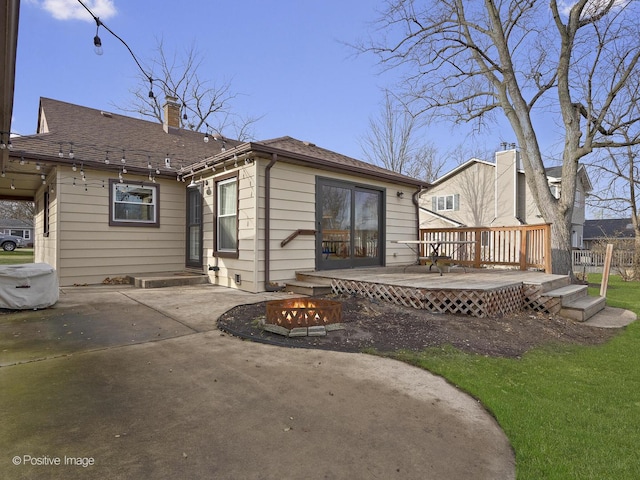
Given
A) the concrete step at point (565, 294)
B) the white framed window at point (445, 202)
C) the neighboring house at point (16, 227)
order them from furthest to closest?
the neighboring house at point (16, 227), the white framed window at point (445, 202), the concrete step at point (565, 294)

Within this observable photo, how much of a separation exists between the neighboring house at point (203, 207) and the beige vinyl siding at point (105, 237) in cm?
2

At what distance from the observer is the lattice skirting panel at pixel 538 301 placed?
5.66 meters

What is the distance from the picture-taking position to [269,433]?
1.98 meters

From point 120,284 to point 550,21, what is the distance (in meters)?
14.4

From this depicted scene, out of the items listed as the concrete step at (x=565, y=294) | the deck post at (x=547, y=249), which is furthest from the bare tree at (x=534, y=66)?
the concrete step at (x=565, y=294)

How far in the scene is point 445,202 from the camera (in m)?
23.4

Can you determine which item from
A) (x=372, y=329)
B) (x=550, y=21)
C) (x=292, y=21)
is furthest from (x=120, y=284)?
(x=550, y=21)

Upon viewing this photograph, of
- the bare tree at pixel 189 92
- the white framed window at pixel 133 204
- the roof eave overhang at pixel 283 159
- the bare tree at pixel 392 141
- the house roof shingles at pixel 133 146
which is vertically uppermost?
the bare tree at pixel 189 92

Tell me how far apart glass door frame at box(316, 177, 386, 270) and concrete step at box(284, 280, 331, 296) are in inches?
34.4

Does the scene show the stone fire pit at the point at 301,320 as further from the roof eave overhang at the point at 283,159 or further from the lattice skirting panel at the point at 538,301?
the lattice skirting panel at the point at 538,301

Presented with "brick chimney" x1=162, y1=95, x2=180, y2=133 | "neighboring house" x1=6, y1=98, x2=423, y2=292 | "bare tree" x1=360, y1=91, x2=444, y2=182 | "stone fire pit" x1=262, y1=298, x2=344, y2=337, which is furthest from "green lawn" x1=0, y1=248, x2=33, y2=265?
"bare tree" x1=360, y1=91, x2=444, y2=182

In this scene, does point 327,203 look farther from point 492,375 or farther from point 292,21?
point 292,21

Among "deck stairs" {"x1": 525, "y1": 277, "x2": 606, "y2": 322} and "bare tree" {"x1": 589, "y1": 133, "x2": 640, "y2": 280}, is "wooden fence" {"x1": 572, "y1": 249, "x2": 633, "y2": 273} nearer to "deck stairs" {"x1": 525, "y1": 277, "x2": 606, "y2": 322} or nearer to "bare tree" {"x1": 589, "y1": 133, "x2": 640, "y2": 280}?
"bare tree" {"x1": 589, "y1": 133, "x2": 640, "y2": 280}

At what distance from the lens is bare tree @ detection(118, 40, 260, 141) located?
61.9ft
